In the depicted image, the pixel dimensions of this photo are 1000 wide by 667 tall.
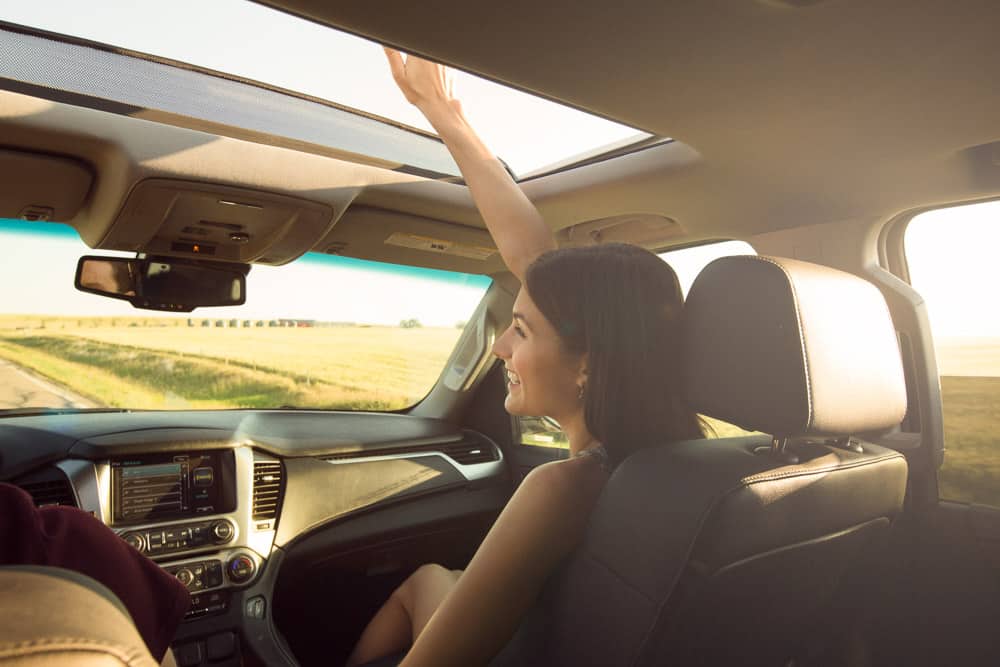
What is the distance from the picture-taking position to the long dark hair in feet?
5.97

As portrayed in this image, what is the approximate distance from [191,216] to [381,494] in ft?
5.69

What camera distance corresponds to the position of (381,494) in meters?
3.75

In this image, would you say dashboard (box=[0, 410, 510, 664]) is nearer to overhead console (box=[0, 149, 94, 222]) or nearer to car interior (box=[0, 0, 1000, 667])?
car interior (box=[0, 0, 1000, 667])

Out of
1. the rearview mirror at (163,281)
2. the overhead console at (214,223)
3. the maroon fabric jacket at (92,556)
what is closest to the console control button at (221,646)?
the rearview mirror at (163,281)

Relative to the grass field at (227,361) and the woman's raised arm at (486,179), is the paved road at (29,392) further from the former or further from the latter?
the woman's raised arm at (486,179)

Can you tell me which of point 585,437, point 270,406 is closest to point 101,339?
point 270,406

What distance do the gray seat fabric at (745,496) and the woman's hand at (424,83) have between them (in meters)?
1.15

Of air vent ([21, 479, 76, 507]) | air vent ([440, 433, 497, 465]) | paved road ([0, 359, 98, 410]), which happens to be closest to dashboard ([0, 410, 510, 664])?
air vent ([21, 479, 76, 507])

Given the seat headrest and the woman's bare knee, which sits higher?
the seat headrest

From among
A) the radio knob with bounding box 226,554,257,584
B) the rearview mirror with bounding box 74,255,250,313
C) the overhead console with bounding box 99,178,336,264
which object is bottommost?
the radio knob with bounding box 226,554,257,584

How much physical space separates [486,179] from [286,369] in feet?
9.41

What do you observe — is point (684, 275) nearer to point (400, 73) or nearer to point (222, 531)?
point (400, 73)

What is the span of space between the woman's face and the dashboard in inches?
65.9

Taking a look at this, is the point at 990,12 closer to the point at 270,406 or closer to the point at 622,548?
the point at 622,548
